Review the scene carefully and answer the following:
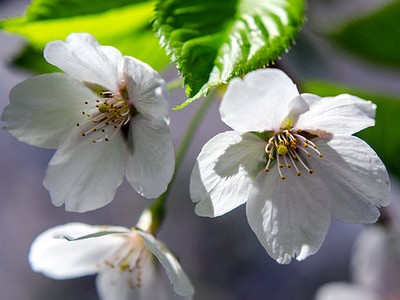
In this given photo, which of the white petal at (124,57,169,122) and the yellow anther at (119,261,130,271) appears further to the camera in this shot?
the yellow anther at (119,261,130,271)

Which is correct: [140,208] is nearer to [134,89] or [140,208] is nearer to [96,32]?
[96,32]

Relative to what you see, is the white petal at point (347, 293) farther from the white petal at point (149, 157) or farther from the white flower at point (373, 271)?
the white petal at point (149, 157)

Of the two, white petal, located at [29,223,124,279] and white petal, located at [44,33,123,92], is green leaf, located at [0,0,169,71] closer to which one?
white petal, located at [44,33,123,92]

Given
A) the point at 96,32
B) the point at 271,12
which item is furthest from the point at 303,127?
the point at 96,32

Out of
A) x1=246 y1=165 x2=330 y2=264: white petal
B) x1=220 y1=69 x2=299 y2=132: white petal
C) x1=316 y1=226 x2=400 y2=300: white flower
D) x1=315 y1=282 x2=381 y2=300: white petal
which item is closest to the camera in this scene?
x1=220 y1=69 x2=299 y2=132: white petal

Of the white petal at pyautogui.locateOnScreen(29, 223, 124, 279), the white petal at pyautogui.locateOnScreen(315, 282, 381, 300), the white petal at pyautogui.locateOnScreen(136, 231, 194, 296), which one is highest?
the white petal at pyautogui.locateOnScreen(136, 231, 194, 296)

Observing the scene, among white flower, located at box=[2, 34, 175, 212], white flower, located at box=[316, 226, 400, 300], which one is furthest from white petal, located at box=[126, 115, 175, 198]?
white flower, located at box=[316, 226, 400, 300]

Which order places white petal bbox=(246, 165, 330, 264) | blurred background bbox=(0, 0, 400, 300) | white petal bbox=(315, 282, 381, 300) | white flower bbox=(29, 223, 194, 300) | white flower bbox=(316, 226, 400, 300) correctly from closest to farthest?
white petal bbox=(246, 165, 330, 264) < white flower bbox=(29, 223, 194, 300) < white flower bbox=(316, 226, 400, 300) < white petal bbox=(315, 282, 381, 300) < blurred background bbox=(0, 0, 400, 300)
